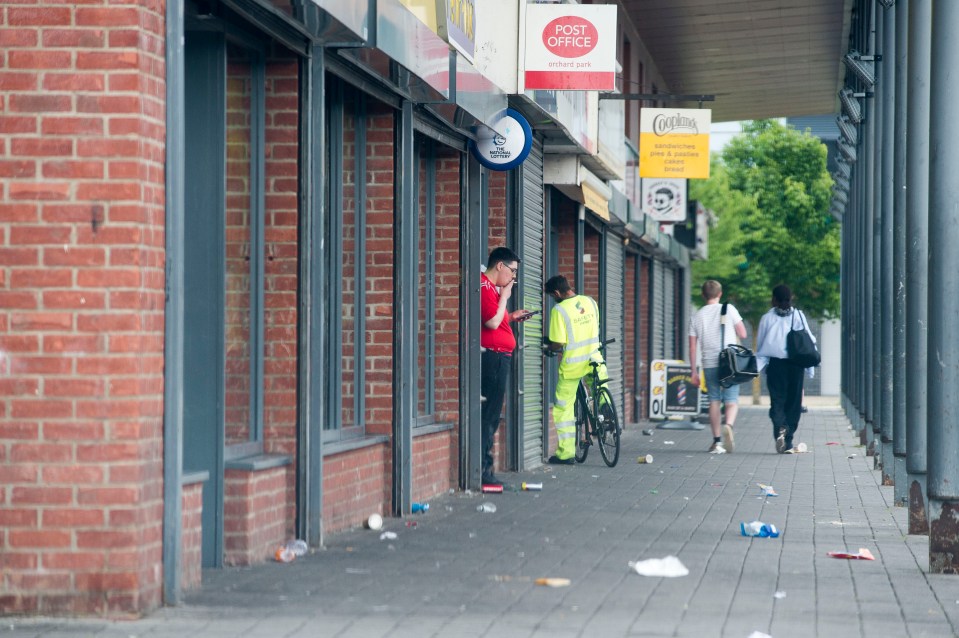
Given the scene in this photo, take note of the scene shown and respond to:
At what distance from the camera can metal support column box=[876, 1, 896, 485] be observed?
14.0 meters

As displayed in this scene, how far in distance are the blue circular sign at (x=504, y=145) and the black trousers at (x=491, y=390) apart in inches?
57.9

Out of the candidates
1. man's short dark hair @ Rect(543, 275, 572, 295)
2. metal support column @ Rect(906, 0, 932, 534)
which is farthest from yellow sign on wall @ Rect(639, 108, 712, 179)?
metal support column @ Rect(906, 0, 932, 534)

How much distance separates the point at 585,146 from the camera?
16.2 m

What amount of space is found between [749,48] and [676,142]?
7.44m

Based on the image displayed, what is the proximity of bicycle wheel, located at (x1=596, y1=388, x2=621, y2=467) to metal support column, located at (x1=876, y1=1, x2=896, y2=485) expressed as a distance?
8.06 feet

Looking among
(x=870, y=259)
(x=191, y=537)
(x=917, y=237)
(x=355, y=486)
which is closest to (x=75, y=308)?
(x=191, y=537)

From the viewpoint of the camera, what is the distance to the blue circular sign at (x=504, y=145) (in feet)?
42.3

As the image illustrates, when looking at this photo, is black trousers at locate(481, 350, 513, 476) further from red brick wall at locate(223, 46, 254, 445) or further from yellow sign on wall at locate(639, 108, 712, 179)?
yellow sign on wall at locate(639, 108, 712, 179)

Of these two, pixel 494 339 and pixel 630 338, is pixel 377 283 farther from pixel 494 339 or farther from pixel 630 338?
pixel 630 338

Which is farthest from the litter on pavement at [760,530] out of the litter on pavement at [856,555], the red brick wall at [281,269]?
the red brick wall at [281,269]

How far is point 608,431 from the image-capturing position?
1571 cm

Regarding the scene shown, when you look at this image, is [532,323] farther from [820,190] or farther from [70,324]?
[820,190]

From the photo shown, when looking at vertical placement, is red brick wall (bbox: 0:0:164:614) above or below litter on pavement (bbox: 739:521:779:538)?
above

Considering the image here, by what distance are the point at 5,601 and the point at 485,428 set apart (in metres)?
6.87
